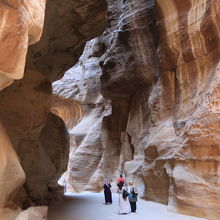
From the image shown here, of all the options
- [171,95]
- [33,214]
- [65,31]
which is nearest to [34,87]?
[65,31]

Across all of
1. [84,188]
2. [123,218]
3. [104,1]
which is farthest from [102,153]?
[123,218]

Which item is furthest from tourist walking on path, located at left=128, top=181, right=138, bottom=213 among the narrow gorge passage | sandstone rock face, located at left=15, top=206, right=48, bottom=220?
sandstone rock face, located at left=15, top=206, right=48, bottom=220

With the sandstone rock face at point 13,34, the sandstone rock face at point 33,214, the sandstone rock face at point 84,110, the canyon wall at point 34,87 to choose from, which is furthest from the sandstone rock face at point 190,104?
the sandstone rock face at point 84,110

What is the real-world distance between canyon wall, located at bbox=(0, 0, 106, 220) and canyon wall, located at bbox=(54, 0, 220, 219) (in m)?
1.97

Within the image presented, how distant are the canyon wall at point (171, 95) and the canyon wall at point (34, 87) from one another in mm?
1975

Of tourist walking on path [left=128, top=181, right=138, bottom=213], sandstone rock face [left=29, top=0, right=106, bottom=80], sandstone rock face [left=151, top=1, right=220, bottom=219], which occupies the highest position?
sandstone rock face [left=29, top=0, right=106, bottom=80]

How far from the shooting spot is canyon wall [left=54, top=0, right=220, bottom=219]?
732 centimetres

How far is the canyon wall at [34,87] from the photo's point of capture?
402 centimetres

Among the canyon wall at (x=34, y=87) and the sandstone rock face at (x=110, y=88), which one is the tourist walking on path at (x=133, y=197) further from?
the sandstone rock face at (x=110, y=88)

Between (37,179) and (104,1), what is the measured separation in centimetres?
710

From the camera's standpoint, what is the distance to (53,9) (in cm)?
1073

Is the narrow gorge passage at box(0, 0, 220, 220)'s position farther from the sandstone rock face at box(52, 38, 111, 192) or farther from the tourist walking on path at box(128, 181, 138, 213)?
the sandstone rock face at box(52, 38, 111, 192)

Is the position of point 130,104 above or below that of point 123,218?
above

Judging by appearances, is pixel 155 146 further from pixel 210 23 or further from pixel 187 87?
pixel 210 23
